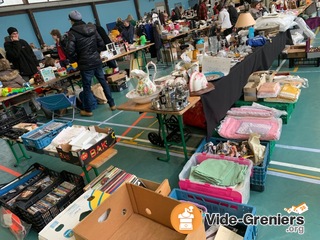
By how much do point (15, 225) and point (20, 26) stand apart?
9.91 m

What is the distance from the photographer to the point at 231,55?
3594mm

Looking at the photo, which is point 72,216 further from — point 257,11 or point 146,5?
point 146,5

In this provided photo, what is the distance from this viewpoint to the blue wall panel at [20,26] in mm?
9148

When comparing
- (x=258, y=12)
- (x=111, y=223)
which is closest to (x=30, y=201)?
(x=111, y=223)

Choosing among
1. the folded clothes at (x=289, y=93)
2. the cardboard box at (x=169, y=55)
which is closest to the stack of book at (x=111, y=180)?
the folded clothes at (x=289, y=93)

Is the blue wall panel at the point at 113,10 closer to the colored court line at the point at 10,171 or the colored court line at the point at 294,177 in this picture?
the colored court line at the point at 10,171

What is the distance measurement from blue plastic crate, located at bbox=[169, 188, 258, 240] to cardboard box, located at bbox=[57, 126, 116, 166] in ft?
2.47

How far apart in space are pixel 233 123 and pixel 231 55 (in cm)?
126

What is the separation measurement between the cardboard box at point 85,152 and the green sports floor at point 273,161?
2.20ft

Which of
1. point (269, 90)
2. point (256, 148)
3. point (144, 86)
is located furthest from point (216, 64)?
point (256, 148)

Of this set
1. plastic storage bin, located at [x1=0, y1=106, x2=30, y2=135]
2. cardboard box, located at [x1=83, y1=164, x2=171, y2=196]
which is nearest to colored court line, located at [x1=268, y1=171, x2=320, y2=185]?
cardboard box, located at [x1=83, y1=164, x2=171, y2=196]

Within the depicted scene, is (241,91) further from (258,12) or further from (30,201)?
(258,12)

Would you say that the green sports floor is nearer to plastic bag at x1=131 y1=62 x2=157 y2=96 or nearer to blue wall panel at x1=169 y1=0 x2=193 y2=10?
plastic bag at x1=131 y1=62 x2=157 y2=96

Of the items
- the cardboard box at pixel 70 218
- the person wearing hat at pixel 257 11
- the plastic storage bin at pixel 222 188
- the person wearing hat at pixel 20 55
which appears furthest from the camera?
the person wearing hat at pixel 257 11
